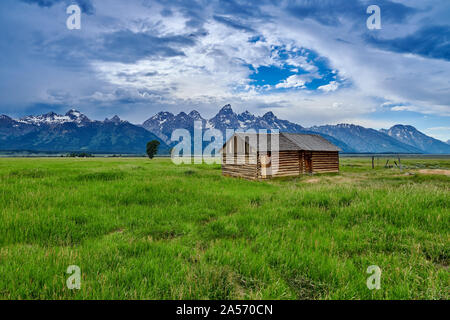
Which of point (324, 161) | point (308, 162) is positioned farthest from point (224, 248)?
point (324, 161)

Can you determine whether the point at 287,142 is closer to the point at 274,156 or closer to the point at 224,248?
the point at 274,156

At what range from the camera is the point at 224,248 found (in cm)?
427

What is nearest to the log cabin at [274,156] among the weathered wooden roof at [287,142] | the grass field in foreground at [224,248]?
the weathered wooden roof at [287,142]

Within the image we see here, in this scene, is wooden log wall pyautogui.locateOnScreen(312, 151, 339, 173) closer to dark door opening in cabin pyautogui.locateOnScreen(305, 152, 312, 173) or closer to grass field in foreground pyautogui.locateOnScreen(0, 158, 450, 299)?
dark door opening in cabin pyautogui.locateOnScreen(305, 152, 312, 173)

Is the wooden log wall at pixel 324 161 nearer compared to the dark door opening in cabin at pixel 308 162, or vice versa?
the dark door opening in cabin at pixel 308 162

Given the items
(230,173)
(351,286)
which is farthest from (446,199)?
(230,173)

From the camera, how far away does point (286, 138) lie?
102 feet

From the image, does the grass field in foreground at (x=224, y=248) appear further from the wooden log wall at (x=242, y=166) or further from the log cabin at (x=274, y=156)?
the log cabin at (x=274, y=156)

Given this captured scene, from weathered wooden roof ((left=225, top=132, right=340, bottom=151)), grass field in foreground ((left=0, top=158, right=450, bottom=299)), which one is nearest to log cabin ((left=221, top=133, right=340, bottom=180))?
weathered wooden roof ((left=225, top=132, right=340, bottom=151))

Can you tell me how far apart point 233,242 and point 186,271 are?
1459 mm

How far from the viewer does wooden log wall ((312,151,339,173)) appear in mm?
31477

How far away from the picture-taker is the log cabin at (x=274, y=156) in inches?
1040

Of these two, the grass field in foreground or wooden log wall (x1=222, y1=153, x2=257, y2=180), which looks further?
wooden log wall (x1=222, y1=153, x2=257, y2=180)

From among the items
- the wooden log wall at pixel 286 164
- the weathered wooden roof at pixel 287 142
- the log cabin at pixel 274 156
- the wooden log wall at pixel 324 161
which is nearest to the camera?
the log cabin at pixel 274 156
